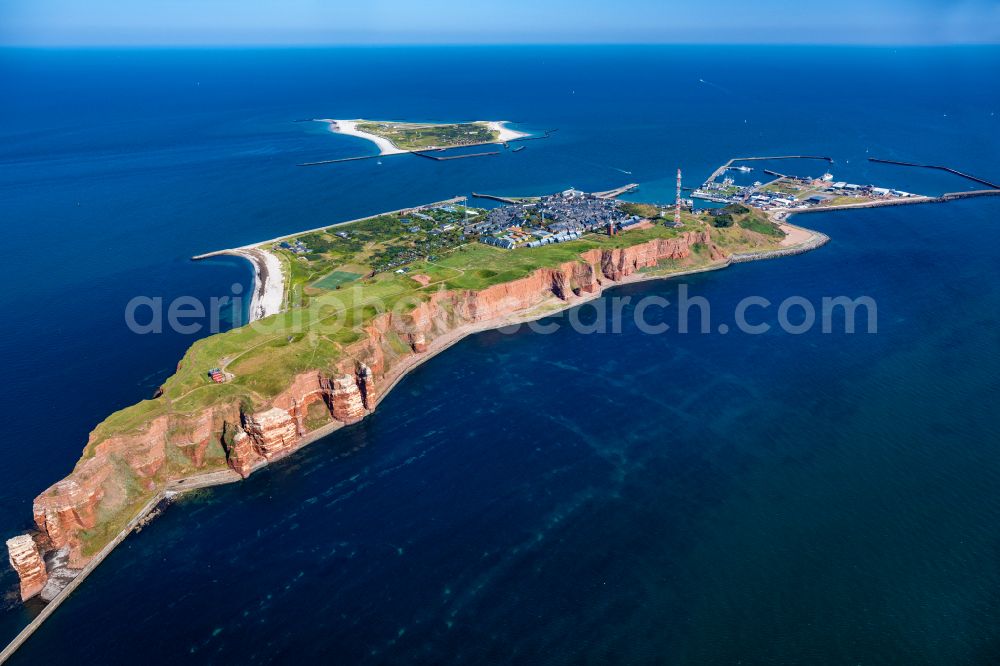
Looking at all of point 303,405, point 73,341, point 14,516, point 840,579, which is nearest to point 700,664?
point 840,579

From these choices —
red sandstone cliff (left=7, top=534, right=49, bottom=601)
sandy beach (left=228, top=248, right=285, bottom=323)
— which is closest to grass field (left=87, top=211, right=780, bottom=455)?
sandy beach (left=228, top=248, right=285, bottom=323)

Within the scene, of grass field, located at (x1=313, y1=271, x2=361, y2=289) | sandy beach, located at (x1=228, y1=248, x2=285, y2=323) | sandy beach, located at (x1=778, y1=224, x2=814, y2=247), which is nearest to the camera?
sandy beach, located at (x1=228, y1=248, x2=285, y2=323)

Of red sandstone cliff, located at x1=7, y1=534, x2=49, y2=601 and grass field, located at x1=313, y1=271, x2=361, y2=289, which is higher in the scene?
grass field, located at x1=313, y1=271, x2=361, y2=289

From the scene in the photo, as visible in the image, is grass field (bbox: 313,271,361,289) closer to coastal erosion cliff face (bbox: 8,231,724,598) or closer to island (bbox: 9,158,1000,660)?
island (bbox: 9,158,1000,660)

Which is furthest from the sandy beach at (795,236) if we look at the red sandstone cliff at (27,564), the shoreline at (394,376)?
the red sandstone cliff at (27,564)

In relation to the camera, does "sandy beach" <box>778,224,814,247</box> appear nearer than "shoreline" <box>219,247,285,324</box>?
No

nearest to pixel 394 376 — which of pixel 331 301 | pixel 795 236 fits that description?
pixel 331 301

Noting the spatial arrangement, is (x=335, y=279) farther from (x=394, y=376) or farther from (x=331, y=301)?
(x=394, y=376)
